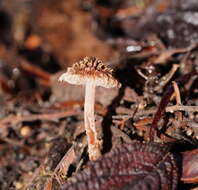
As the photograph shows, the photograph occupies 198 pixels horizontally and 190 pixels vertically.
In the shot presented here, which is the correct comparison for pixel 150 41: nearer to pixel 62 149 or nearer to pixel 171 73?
pixel 171 73

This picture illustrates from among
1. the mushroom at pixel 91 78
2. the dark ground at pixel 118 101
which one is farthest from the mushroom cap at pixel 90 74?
the dark ground at pixel 118 101

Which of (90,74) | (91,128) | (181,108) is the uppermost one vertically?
(90,74)

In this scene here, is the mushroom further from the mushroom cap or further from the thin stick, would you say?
the thin stick

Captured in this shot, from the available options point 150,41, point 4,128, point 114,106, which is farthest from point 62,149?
point 150,41

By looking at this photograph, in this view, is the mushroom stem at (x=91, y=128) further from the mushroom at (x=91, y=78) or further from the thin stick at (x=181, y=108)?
the thin stick at (x=181, y=108)

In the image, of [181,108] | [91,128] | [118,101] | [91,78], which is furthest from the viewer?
[118,101]

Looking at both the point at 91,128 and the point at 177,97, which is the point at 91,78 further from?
the point at 177,97

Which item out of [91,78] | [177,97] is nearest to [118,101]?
[177,97]
